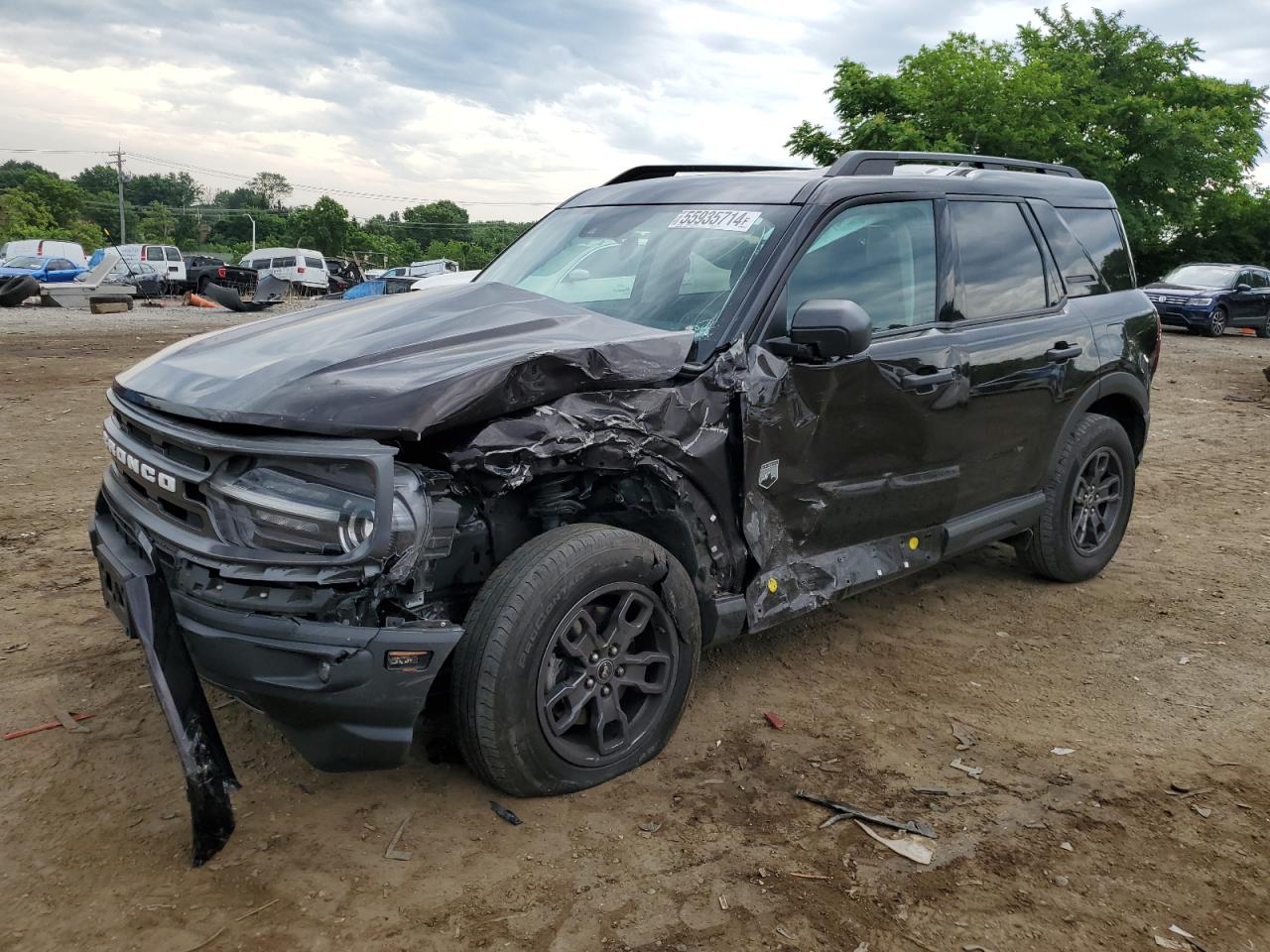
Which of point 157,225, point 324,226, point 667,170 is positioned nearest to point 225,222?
point 157,225

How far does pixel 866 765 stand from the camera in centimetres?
332

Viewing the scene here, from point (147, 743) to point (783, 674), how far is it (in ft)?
7.64

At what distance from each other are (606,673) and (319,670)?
2.91ft

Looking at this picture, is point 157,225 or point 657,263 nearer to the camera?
point 657,263

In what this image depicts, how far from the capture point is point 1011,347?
4.30 metres

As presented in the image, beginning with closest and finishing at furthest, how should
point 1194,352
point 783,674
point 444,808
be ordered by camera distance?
point 444,808 → point 783,674 → point 1194,352

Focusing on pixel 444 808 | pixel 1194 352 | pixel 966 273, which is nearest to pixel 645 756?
pixel 444 808

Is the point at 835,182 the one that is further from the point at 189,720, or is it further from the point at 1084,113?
the point at 1084,113

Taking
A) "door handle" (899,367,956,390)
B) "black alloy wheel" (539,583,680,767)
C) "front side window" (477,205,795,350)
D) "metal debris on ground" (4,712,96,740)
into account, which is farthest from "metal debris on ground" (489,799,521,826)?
"door handle" (899,367,956,390)

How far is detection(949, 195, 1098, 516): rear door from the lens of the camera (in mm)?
4184

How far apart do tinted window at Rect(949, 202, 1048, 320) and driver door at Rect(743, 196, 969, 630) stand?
0.56 ft

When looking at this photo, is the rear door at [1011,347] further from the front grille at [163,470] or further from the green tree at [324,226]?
the green tree at [324,226]

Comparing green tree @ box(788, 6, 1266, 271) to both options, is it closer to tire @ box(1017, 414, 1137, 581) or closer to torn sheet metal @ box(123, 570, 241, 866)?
tire @ box(1017, 414, 1137, 581)

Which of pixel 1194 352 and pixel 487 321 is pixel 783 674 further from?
pixel 1194 352
